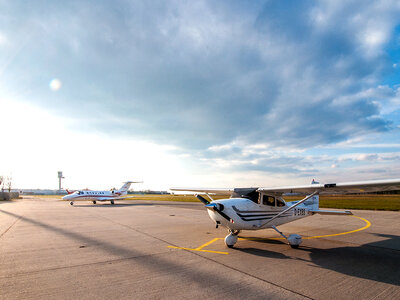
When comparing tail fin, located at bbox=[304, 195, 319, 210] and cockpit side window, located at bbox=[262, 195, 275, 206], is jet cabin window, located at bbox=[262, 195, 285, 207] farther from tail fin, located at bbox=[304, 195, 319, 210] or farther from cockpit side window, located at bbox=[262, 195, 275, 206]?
tail fin, located at bbox=[304, 195, 319, 210]

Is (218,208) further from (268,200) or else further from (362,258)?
(362,258)

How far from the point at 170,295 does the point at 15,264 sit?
194 inches

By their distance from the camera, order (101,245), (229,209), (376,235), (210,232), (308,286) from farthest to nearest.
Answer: (210,232)
(376,235)
(101,245)
(229,209)
(308,286)

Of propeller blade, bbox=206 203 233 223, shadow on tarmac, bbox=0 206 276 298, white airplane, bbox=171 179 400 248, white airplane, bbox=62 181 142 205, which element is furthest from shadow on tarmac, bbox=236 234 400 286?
white airplane, bbox=62 181 142 205

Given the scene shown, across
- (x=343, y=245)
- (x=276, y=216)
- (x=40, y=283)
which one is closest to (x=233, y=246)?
(x=276, y=216)

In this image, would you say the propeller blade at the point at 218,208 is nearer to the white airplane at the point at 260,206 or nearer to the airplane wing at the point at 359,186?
the white airplane at the point at 260,206

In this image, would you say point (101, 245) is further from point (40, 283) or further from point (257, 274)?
point (257, 274)

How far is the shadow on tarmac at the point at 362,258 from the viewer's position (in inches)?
205

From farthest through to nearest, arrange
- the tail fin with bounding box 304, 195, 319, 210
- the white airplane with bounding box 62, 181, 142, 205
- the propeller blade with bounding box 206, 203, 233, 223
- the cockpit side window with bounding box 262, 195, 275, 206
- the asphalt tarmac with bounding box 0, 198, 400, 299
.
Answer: the white airplane with bounding box 62, 181, 142, 205 → the tail fin with bounding box 304, 195, 319, 210 → the cockpit side window with bounding box 262, 195, 275, 206 → the propeller blade with bounding box 206, 203, 233, 223 → the asphalt tarmac with bounding box 0, 198, 400, 299

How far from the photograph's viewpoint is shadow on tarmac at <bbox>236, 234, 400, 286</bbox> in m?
5.22

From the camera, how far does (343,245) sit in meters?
8.14

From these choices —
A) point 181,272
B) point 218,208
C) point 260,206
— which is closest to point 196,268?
point 181,272

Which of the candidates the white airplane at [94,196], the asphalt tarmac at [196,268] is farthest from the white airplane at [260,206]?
the white airplane at [94,196]

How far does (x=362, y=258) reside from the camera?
650cm
